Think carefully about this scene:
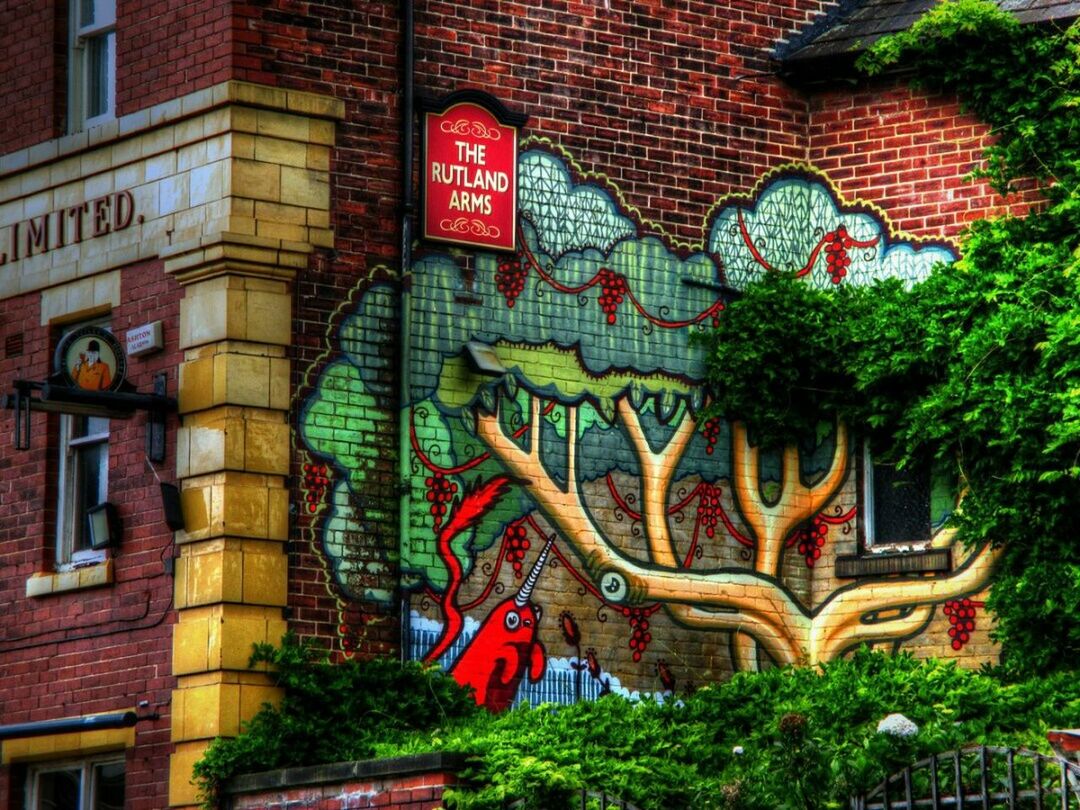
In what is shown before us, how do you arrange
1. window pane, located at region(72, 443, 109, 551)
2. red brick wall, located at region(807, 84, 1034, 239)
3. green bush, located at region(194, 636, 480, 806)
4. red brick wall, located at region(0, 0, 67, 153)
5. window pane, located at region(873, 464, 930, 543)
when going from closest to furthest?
green bush, located at region(194, 636, 480, 806) → window pane, located at region(72, 443, 109, 551) → red brick wall, located at region(0, 0, 67, 153) → window pane, located at region(873, 464, 930, 543) → red brick wall, located at region(807, 84, 1034, 239)

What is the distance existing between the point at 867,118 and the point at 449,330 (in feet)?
15.4

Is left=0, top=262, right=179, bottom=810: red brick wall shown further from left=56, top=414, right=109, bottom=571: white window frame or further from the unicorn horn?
the unicorn horn

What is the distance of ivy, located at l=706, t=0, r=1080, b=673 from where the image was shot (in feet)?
63.0

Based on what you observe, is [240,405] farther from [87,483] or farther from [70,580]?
[70,580]

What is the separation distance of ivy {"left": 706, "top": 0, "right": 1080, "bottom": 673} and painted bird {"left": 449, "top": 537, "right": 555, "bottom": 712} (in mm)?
2749

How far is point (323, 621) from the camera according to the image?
18.5 metres

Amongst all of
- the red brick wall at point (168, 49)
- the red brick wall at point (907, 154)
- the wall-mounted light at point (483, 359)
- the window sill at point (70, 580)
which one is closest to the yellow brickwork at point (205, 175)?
the red brick wall at point (168, 49)

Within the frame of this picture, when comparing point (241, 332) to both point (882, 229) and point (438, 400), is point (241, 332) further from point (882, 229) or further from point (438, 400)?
point (882, 229)

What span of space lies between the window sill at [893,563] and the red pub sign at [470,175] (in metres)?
4.14

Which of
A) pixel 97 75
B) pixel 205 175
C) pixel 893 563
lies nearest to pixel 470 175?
pixel 205 175

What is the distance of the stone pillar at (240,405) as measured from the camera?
18062 mm

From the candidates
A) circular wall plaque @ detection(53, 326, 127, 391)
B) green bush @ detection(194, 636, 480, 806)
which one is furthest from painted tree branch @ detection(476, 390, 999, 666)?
circular wall plaque @ detection(53, 326, 127, 391)

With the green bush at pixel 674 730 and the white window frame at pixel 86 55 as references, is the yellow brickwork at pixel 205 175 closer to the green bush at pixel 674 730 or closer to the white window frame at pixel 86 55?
the white window frame at pixel 86 55

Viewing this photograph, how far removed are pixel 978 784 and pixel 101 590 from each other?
25.2ft
